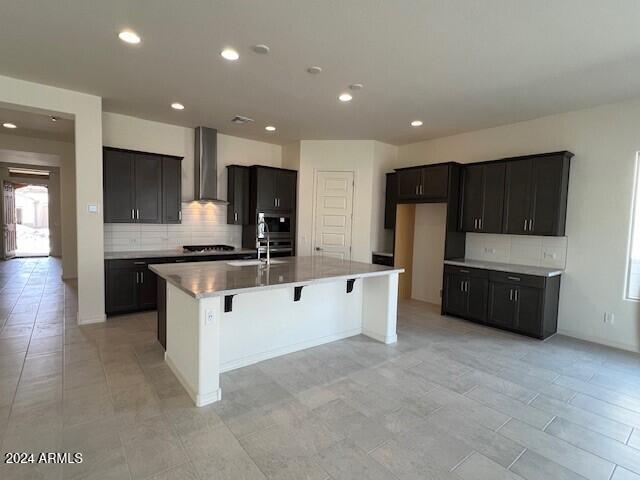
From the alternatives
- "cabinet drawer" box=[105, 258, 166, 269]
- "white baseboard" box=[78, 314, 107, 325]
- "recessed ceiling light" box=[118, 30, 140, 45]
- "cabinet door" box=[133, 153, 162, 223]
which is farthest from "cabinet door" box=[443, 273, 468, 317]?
"white baseboard" box=[78, 314, 107, 325]

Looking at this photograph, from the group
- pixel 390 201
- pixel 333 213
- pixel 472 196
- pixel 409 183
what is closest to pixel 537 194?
pixel 472 196

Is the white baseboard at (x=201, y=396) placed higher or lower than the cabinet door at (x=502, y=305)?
lower

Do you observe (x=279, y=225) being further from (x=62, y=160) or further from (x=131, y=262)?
(x=62, y=160)

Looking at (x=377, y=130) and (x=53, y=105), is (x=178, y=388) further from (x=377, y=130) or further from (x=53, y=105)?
(x=377, y=130)

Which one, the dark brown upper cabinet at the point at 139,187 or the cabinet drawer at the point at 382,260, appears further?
the cabinet drawer at the point at 382,260

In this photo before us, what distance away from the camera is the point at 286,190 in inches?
248

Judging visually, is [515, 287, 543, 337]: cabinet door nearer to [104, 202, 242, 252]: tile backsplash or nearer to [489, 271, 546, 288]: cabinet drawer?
[489, 271, 546, 288]: cabinet drawer

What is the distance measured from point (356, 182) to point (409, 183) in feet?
3.17

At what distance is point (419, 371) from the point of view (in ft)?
10.8

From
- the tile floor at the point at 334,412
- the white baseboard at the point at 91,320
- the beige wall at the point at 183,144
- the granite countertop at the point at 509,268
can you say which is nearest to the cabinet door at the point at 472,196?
the granite countertop at the point at 509,268

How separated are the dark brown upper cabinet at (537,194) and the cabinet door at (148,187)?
17.1 ft

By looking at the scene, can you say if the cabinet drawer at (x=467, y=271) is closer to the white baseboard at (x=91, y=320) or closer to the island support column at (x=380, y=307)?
the island support column at (x=380, y=307)

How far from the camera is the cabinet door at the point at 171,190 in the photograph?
5.32m

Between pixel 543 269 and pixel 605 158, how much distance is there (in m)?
1.56
